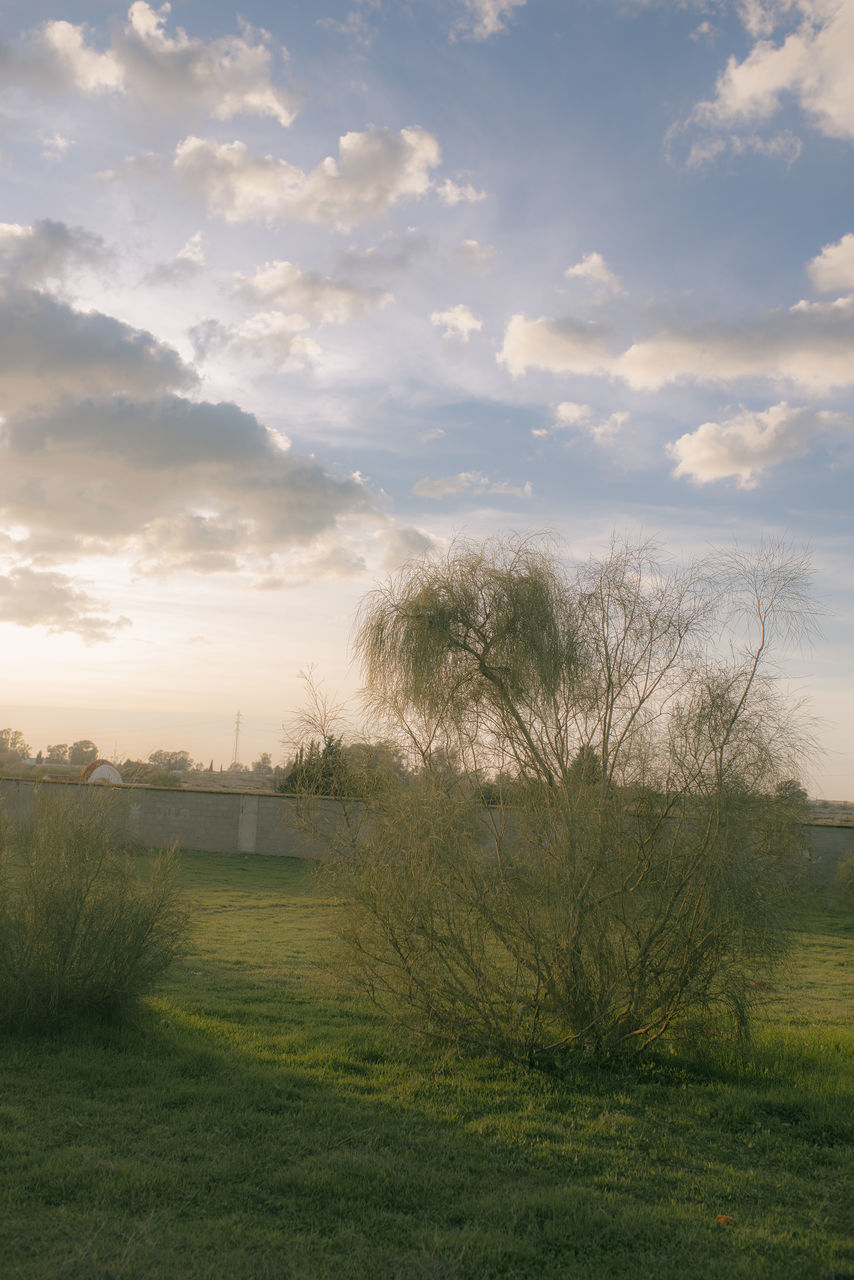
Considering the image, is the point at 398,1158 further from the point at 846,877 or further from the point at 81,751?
the point at 81,751

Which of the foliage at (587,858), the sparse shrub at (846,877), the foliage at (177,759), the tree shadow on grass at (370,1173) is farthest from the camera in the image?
the foliage at (177,759)

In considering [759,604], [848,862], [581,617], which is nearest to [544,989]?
[581,617]

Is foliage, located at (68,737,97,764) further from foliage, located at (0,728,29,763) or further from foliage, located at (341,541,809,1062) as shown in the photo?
foliage, located at (341,541,809,1062)

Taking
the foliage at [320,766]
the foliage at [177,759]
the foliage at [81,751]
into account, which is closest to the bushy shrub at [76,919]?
the foliage at [320,766]

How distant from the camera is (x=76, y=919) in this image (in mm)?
6188

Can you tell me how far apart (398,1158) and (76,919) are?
10.2 feet

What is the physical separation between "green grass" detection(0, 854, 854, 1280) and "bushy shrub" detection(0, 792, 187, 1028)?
1.00ft

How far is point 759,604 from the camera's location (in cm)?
654

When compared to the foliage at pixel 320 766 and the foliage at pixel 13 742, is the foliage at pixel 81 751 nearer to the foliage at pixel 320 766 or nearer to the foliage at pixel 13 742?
the foliage at pixel 13 742

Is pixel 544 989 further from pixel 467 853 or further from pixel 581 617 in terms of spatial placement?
pixel 581 617

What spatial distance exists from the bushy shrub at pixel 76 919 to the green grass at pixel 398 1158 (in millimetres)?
305

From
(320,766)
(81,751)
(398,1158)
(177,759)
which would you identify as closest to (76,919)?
(320,766)

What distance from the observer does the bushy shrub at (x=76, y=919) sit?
6094 mm

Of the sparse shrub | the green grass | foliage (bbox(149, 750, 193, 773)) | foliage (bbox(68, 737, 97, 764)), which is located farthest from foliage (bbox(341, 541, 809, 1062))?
foliage (bbox(68, 737, 97, 764))
